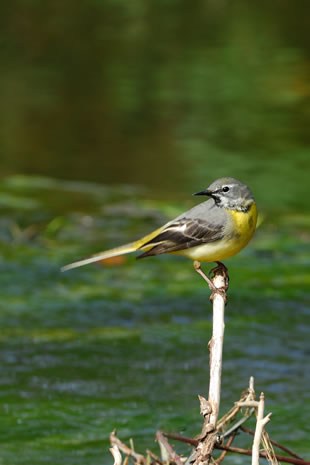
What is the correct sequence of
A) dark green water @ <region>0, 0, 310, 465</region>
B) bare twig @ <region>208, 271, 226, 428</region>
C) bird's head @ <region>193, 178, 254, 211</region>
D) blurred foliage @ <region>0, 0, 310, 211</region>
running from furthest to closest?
blurred foliage @ <region>0, 0, 310, 211</region>
dark green water @ <region>0, 0, 310, 465</region>
bird's head @ <region>193, 178, 254, 211</region>
bare twig @ <region>208, 271, 226, 428</region>

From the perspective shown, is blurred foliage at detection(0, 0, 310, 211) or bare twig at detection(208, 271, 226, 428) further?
blurred foliage at detection(0, 0, 310, 211)

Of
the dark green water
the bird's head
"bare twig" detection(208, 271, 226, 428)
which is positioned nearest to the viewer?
"bare twig" detection(208, 271, 226, 428)

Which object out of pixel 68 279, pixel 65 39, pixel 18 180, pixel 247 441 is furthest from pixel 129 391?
pixel 65 39

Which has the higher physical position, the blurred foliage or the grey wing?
the blurred foliage

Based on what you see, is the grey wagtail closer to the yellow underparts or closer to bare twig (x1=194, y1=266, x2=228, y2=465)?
the yellow underparts

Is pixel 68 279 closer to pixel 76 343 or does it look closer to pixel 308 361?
pixel 76 343

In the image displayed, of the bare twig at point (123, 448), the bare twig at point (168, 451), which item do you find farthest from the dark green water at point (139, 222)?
the bare twig at point (123, 448)

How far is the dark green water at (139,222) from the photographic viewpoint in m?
4.66

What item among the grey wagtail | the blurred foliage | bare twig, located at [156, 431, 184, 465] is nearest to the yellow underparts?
the grey wagtail

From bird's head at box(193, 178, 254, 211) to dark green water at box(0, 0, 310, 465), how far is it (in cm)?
127

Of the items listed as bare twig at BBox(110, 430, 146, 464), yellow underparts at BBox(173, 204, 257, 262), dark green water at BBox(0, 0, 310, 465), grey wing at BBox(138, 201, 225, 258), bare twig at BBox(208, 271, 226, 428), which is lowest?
bare twig at BBox(110, 430, 146, 464)

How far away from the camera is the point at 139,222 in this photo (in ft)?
23.9

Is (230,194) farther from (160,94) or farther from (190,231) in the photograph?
(160,94)

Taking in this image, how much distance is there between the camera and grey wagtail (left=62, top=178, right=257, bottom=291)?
3.30 m
